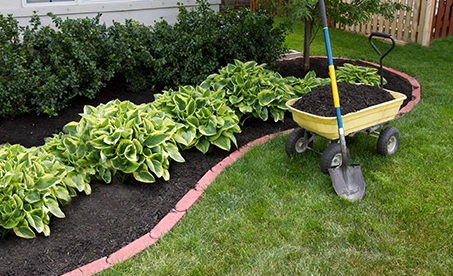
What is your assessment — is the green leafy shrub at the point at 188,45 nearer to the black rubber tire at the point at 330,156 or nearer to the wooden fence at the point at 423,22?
the black rubber tire at the point at 330,156

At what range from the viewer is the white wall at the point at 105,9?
543cm

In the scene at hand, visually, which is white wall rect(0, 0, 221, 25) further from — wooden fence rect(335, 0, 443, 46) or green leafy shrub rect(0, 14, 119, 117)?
wooden fence rect(335, 0, 443, 46)

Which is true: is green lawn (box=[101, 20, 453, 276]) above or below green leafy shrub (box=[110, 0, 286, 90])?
below

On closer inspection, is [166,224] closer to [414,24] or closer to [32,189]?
[32,189]

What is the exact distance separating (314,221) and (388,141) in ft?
4.10

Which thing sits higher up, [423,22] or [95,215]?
[423,22]

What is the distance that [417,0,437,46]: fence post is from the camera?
26.3ft

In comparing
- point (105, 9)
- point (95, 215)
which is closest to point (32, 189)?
point (95, 215)

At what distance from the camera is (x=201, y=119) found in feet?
13.5

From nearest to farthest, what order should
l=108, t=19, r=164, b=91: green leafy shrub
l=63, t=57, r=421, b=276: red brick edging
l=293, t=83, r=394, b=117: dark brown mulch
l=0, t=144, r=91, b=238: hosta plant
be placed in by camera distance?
l=63, t=57, r=421, b=276: red brick edging
l=0, t=144, r=91, b=238: hosta plant
l=293, t=83, r=394, b=117: dark brown mulch
l=108, t=19, r=164, b=91: green leafy shrub

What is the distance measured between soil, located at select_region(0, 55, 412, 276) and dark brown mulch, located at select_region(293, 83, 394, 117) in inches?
31.4

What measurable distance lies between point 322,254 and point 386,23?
23.5ft

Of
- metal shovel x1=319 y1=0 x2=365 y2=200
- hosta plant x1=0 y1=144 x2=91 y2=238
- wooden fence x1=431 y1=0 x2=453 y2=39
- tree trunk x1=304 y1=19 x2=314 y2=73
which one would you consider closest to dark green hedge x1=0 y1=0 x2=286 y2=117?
tree trunk x1=304 y1=19 x2=314 y2=73

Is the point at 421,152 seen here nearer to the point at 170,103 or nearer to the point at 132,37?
the point at 170,103
